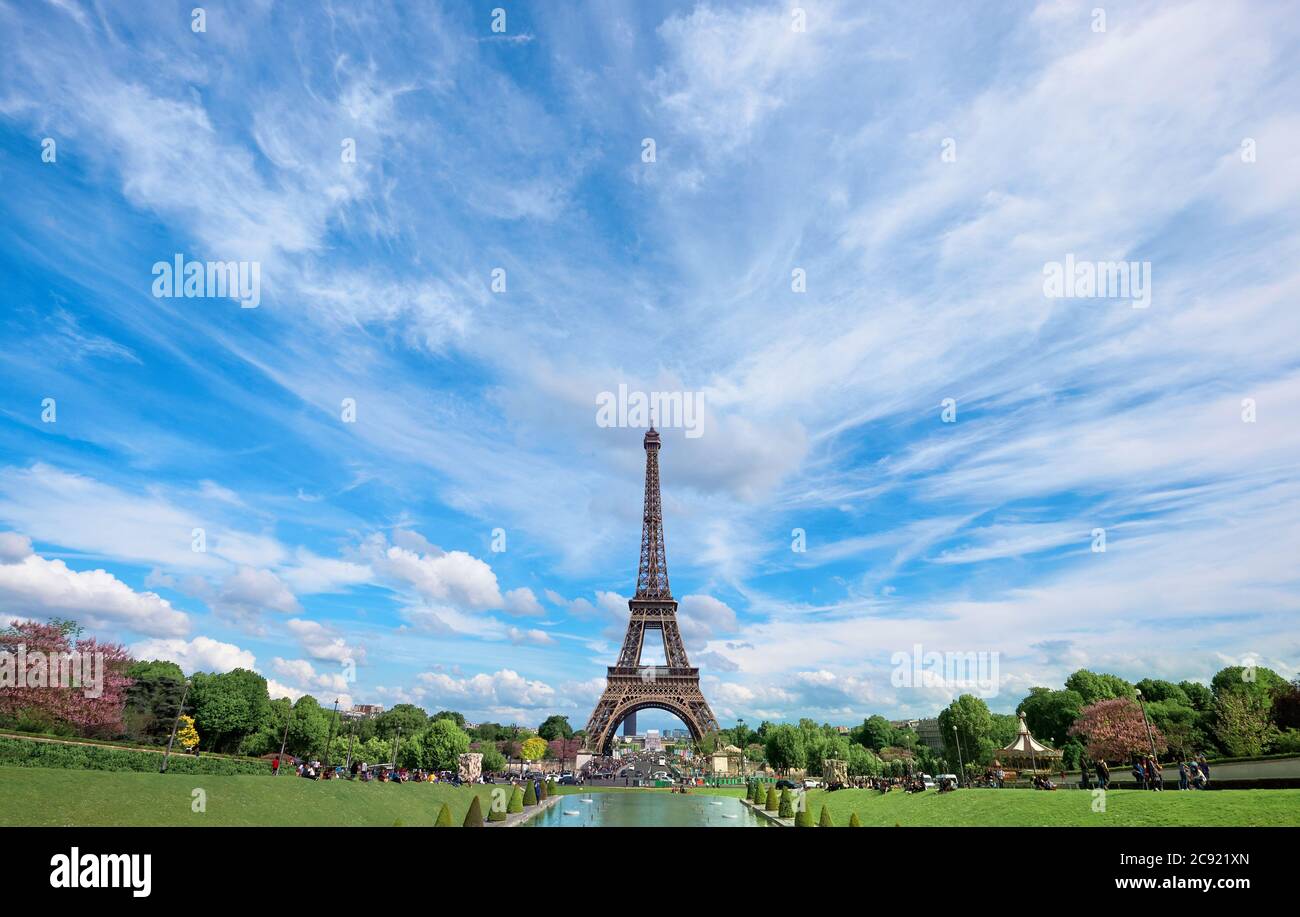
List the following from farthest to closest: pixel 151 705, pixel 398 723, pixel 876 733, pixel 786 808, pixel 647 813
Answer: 1. pixel 876 733
2. pixel 398 723
3. pixel 151 705
4. pixel 647 813
5. pixel 786 808

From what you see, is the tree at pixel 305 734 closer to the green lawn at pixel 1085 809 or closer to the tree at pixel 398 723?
the tree at pixel 398 723

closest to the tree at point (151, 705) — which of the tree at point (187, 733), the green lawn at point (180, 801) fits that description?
the tree at point (187, 733)

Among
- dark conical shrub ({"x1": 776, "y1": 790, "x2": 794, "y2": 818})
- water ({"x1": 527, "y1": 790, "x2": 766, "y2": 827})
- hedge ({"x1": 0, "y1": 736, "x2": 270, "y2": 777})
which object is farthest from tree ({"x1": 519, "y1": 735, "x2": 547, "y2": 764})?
hedge ({"x1": 0, "y1": 736, "x2": 270, "y2": 777})

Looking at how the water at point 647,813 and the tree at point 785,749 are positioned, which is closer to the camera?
the water at point 647,813

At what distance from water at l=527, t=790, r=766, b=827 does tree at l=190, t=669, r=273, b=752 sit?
41.0 metres

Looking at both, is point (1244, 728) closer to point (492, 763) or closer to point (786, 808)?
point (786, 808)

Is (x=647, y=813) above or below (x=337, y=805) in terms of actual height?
below

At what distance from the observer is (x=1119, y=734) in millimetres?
59125

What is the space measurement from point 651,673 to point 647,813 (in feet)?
168

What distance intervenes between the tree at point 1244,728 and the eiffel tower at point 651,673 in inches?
2365

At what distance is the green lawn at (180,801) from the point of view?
2480 cm

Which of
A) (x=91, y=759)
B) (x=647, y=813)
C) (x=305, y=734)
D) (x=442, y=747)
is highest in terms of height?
(x=91, y=759)

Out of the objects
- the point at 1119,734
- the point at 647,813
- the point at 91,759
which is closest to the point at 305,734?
the point at 647,813

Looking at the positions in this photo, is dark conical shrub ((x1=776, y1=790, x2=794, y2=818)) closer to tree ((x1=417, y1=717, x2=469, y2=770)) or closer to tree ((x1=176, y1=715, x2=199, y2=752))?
tree ((x1=417, y1=717, x2=469, y2=770))
